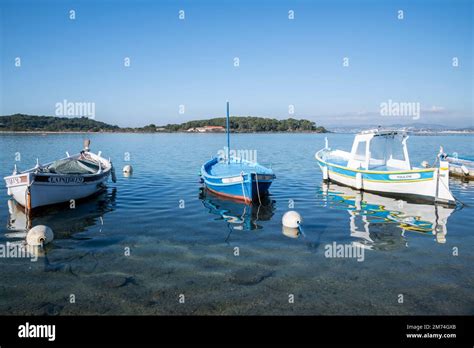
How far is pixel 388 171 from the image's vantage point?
21.3m

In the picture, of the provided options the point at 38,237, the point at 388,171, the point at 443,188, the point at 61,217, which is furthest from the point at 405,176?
the point at 38,237

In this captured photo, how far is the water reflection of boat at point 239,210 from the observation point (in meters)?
15.8

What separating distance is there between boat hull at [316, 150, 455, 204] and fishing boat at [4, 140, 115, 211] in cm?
1720

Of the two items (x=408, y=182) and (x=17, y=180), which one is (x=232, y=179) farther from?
(x=17, y=180)

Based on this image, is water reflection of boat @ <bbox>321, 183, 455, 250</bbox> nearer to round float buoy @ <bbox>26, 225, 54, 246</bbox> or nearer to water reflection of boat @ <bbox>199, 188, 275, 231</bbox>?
water reflection of boat @ <bbox>199, 188, 275, 231</bbox>

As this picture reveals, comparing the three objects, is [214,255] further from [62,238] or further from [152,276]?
[62,238]

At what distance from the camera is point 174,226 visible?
15180mm

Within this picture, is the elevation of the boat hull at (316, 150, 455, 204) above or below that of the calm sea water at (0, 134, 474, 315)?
above

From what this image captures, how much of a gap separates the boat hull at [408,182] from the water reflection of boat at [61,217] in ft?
52.8

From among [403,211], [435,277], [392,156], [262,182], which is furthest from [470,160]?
[435,277]

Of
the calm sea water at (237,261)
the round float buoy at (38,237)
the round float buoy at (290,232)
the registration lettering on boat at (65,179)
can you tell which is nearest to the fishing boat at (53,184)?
the registration lettering on boat at (65,179)

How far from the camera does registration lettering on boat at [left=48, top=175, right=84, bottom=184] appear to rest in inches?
673

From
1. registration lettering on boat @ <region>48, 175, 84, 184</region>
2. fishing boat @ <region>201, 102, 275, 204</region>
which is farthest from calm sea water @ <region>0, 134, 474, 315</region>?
registration lettering on boat @ <region>48, 175, 84, 184</region>

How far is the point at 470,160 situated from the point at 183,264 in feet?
100
